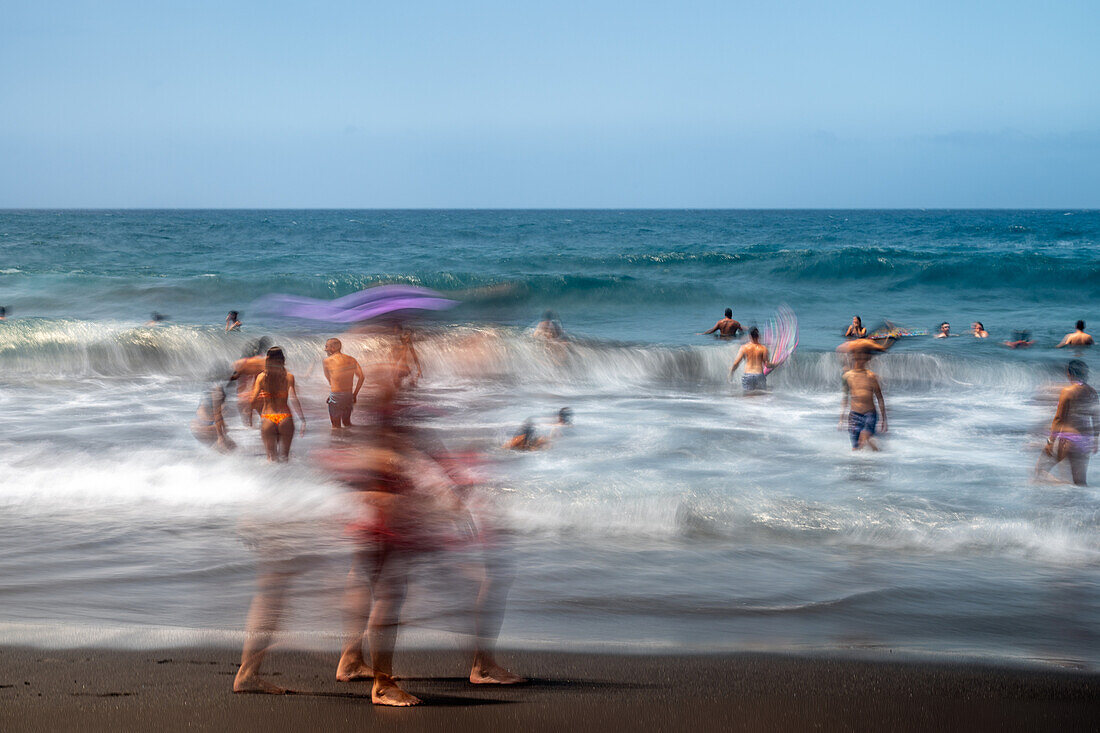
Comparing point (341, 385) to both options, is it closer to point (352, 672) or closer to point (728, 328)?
point (352, 672)

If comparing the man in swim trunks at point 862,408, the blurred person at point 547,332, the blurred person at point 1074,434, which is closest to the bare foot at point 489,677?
the blurred person at point 1074,434

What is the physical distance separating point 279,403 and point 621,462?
3.54 m

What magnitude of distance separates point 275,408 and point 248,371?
135cm

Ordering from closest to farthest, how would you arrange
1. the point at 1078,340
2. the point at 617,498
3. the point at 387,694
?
the point at 387,694
the point at 617,498
the point at 1078,340

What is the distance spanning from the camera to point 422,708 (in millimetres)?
3867

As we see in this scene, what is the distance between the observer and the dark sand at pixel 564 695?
151 inches

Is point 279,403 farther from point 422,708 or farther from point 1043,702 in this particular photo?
point 1043,702

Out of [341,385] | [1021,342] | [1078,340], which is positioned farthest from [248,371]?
[1078,340]

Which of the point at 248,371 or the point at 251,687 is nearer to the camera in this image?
the point at 251,687

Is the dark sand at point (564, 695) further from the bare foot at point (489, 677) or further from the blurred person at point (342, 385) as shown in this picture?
the blurred person at point (342, 385)

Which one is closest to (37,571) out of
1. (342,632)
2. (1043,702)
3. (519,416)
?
(342,632)

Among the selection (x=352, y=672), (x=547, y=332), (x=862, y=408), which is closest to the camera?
(x=352, y=672)

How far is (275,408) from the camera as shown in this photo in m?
9.66

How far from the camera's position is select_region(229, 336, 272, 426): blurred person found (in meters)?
10.7
